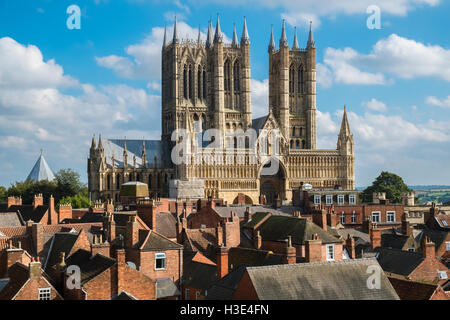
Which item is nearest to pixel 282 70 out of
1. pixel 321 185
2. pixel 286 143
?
pixel 286 143

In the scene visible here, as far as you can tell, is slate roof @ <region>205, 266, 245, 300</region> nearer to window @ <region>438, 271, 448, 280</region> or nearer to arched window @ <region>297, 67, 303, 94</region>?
window @ <region>438, 271, 448, 280</region>

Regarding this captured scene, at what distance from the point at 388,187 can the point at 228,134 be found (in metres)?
33.1

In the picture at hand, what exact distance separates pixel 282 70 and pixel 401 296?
107626 mm

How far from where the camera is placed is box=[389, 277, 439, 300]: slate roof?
31.4m

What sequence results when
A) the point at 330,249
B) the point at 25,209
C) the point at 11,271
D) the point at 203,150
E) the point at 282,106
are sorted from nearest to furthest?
the point at 11,271, the point at 330,249, the point at 25,209, the point at 203,150, the point at 282,106

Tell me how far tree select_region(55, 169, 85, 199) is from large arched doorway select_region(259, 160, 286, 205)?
119ft

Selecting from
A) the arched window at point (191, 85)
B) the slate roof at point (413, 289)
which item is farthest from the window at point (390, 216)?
the arched window at point (191, 85)

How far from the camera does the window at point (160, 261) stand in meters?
36.7

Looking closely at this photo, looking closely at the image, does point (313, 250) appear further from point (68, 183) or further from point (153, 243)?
point (68, 183)

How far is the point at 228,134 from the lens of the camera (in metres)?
133

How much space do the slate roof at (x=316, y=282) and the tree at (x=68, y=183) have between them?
8874 centimetres

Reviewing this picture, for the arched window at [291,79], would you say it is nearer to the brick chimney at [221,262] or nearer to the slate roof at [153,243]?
the slate roof at [153,243]

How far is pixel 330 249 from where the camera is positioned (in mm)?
42531
